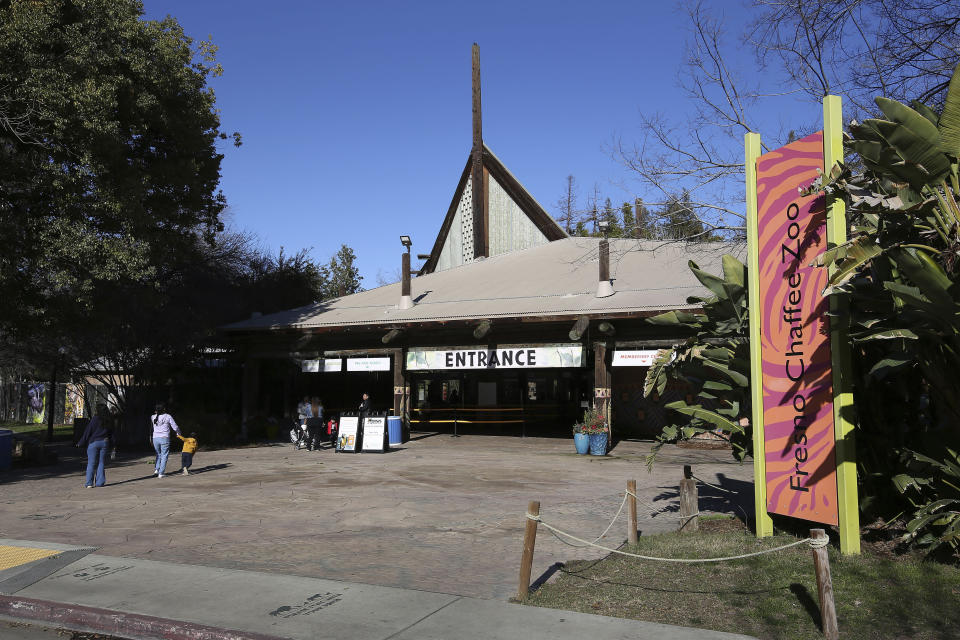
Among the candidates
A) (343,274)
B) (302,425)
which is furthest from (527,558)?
(343,274)

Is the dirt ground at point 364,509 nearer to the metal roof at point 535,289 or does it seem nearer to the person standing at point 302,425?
the person standing at point 302,425

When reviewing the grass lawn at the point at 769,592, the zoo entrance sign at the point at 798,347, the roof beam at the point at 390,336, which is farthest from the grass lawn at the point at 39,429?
the zoo entrance sign at the point at 798,347

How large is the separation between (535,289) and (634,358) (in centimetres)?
524

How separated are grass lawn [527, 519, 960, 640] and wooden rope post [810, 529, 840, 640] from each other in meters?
0.13

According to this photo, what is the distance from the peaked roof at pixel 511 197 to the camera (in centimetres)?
3222

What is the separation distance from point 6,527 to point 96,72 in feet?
34.8

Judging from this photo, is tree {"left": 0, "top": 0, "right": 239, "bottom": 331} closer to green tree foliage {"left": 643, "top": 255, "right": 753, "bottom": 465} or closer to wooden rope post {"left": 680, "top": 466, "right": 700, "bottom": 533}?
green tree foliage {"left": 643, "top": 255, "right": 753, "bottom": 465}

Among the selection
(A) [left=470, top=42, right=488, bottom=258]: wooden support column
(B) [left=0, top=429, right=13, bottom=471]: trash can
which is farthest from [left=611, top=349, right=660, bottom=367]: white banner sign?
(B) [left=0, top=429, right=13, bottom=471]: trash can

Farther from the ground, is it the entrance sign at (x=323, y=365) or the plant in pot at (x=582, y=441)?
the entrance sign at (x=323, y=365)

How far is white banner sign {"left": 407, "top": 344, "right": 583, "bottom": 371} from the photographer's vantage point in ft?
71.5

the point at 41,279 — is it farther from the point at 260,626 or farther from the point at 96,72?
the point at 260,626

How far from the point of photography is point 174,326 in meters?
23.1

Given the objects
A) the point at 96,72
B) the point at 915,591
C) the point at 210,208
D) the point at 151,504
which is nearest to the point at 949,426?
the point at 915,591

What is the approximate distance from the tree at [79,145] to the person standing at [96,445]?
11.8 ft
